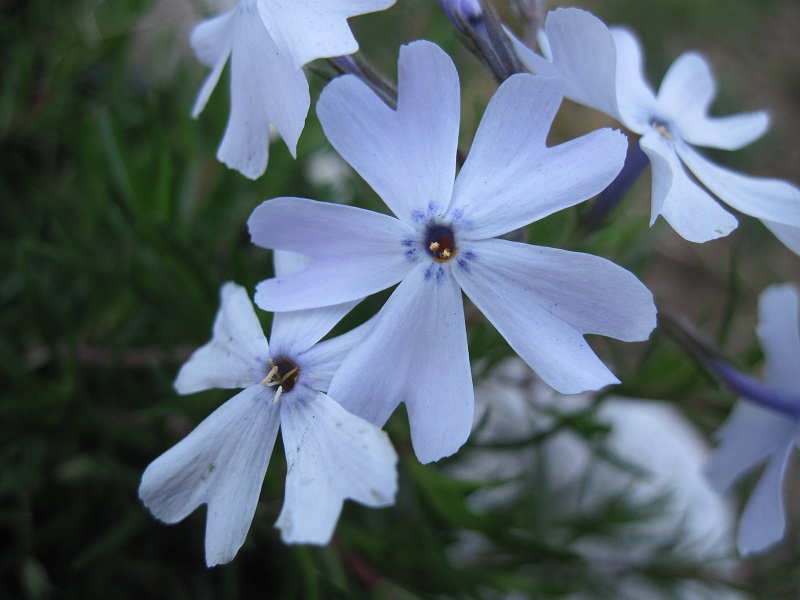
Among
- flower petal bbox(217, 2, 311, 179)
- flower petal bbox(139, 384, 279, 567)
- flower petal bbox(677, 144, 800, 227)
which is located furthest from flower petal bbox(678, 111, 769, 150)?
flower petal bbox(139, 384, 279, 567)

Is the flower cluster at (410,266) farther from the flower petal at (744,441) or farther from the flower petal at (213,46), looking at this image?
the flower petal at (744,441)

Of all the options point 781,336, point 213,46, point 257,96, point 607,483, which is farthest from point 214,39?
point 607,483

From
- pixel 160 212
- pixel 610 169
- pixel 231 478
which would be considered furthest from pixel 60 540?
pixel 610 169

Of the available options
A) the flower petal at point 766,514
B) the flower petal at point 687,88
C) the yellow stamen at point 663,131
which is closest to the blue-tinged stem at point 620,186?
the yellow stamen at point 663,131

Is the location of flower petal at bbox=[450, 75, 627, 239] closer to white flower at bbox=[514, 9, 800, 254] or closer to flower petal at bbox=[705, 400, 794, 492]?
white flower at bbox=[514, 9, 800, 254]

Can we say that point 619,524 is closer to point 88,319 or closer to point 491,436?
point 491,436
